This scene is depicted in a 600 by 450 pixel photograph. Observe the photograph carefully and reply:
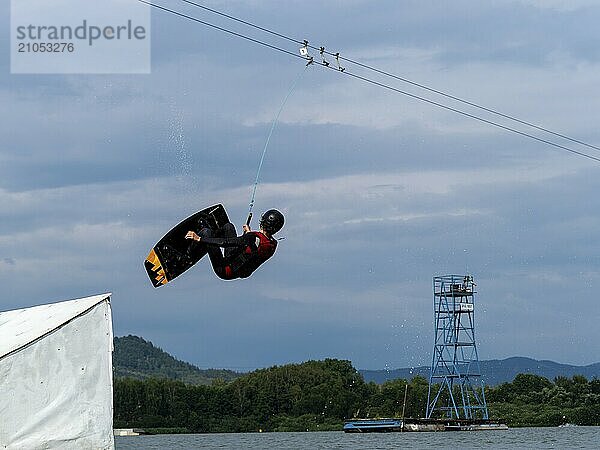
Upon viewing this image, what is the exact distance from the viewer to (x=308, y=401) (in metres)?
89.2

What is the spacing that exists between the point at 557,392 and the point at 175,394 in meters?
35.7

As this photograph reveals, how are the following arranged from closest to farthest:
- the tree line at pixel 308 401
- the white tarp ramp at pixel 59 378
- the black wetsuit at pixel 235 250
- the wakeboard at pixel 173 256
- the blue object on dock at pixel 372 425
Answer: the white tarp ramp at pixel 59 378, the black wetsuit at pixel 235 250, the wakeboard at pixel 173 256, the blue object on dock at pixel 372 425, the tree line at pixel 308 401

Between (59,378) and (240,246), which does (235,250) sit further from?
(59,378)

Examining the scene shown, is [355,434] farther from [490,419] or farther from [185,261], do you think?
[185,261]

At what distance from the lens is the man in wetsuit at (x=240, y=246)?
13.0 metres

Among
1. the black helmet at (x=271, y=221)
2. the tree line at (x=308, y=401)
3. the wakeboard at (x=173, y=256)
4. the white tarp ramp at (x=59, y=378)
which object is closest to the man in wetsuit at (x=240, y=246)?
the black helmet at (x=271, y=221)

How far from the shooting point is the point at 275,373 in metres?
92.0

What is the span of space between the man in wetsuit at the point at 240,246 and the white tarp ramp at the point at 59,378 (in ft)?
6.12

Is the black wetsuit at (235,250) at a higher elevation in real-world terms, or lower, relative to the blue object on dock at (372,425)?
higher

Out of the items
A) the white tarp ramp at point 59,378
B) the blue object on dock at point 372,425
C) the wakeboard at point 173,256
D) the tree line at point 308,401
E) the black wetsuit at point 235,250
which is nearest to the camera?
the white tarp ramp at point 59,378

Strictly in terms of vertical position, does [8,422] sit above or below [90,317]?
below

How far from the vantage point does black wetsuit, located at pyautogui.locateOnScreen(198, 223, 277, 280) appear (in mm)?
12977

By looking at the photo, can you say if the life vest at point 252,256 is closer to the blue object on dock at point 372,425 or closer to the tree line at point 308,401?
the blue object on dock at point 372,425

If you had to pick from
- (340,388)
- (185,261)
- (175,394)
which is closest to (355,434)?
(340,388)
